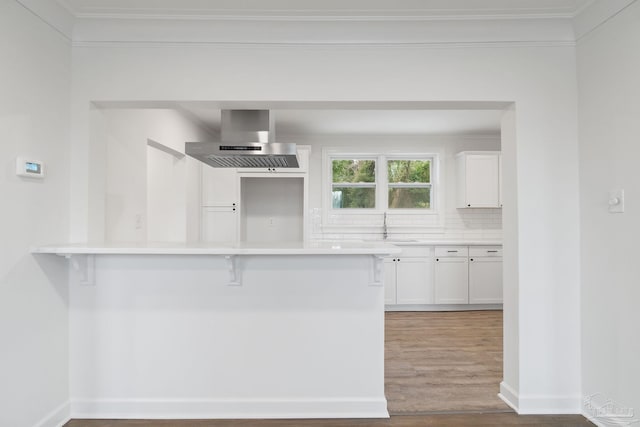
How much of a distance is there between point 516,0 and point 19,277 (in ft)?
10.5

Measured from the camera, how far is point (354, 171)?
5.39 meters

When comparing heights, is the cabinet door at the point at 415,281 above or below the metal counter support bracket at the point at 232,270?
below

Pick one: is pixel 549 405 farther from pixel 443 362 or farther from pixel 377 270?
pixel 377 270

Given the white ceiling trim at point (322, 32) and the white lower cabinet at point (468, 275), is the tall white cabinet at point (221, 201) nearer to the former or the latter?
the white ceiling trim at point (322, 32)

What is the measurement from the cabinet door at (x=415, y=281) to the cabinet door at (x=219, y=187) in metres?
2.44

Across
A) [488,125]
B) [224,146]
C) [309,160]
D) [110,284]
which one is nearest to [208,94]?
[224,146]

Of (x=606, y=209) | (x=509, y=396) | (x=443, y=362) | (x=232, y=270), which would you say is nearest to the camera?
(x=606, y=209)

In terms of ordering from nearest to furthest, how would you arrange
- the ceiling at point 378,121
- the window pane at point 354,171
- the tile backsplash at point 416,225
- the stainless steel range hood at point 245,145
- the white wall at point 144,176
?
the stainless steel range hood at point 245,145 < the white wall at point 144,176 < the ceiling at point 378,121 < the tile backsplash at point 416,225 < the window pane at point 354,171

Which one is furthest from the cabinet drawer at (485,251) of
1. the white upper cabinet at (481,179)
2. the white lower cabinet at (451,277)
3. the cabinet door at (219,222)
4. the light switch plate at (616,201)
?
the cabinet door at (219,222)

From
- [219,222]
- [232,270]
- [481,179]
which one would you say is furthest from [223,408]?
[481,179]

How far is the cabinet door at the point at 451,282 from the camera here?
4.78 metres

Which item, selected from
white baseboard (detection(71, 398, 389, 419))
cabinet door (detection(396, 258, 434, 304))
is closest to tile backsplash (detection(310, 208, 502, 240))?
cabinet door (detection(396, 258, 434, 304))

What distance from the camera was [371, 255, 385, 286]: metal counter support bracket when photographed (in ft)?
7.41

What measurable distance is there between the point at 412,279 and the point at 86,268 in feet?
12.2
